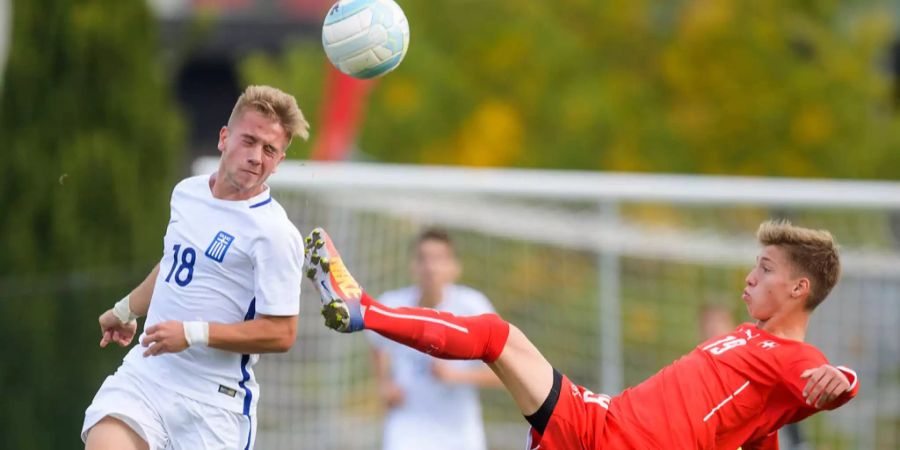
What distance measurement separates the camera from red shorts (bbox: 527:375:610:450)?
626cm

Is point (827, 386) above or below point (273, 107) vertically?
below

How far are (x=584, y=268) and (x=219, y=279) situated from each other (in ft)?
23.6

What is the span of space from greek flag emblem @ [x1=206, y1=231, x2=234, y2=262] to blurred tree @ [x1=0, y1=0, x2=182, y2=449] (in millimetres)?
6436

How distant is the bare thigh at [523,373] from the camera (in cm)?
621

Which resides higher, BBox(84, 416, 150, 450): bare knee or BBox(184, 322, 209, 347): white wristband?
BBox(184, 322, 209, 347): white wristband

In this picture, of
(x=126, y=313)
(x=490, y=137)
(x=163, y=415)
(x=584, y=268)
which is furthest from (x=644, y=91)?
(x=163, y=415)

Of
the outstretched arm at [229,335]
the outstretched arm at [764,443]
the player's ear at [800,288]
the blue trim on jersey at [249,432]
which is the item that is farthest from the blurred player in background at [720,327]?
the outstretched arm at [229,335]

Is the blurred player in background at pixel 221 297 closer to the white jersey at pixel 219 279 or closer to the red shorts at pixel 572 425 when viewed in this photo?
the white jersey at pixel 219 279

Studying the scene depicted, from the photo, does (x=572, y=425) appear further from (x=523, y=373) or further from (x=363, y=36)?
(x=363, y=36)

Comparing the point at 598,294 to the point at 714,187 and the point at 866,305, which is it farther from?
the point at 866,305

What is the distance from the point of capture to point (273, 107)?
5660mm

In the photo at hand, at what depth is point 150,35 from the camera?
13727 mm

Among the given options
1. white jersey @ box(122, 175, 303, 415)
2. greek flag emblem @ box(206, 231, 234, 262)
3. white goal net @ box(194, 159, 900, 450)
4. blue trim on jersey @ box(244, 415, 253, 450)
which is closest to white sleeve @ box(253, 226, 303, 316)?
white jersey @ box(122, 175, 303, 415)

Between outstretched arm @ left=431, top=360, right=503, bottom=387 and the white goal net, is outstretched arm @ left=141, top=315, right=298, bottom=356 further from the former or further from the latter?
the white goal net
